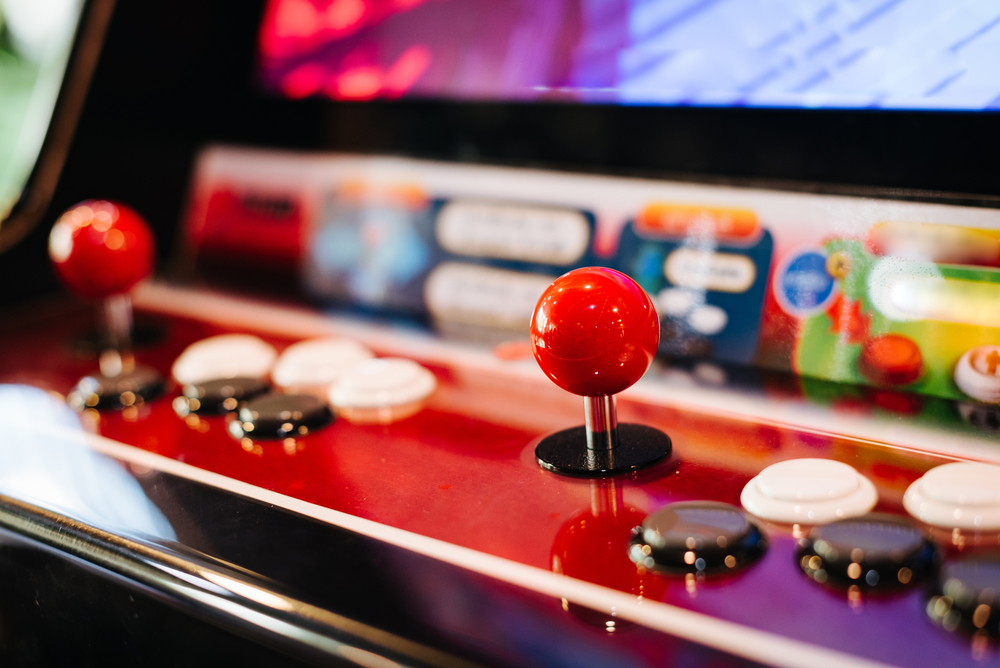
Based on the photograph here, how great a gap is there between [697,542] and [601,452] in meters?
0.18

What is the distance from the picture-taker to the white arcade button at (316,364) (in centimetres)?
94

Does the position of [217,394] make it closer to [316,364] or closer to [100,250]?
[316,364]

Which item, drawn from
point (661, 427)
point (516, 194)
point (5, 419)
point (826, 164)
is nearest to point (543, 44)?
point (516, 194)

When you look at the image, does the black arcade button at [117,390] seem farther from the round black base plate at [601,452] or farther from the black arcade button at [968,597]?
the black arcade button at [968,597]

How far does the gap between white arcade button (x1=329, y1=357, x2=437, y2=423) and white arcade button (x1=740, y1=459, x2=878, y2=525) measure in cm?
35

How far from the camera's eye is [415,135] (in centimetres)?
121

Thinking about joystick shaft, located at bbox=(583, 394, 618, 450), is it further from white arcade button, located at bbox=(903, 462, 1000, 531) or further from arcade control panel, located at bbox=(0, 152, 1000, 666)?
white arcade button, located at bbox=(903, 462, 1000, 531)

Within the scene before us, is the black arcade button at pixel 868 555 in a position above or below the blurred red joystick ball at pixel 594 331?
below

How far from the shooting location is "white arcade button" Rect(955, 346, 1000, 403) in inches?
28.0

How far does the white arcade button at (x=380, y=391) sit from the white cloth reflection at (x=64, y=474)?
201mm

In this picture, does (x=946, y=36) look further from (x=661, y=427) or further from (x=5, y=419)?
(x=5, y=419)

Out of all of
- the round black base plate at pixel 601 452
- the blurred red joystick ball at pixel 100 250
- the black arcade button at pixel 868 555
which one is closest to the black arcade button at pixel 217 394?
the blurred red joystick ball at pixel 100 250

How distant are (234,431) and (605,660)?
48 centimetres

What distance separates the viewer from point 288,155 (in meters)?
1.30
